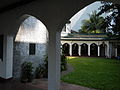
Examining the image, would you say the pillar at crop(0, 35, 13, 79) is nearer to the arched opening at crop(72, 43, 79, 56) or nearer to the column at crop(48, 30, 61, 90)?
the column at crop(48, 30, 61, 90)

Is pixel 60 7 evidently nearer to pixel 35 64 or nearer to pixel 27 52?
pixel 27 52

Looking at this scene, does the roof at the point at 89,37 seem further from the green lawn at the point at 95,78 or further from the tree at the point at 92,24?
the green lawn at the point at 95,78

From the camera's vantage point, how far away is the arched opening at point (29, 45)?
6406mm

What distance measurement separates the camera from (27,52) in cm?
691

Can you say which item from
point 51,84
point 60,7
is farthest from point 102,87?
point 60,7

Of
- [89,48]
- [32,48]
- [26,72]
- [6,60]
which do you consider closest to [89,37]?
[89,48]

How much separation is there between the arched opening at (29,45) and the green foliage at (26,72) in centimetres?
17

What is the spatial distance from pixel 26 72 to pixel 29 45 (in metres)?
1.52

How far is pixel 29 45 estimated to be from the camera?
701cm

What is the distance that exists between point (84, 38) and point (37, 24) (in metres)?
14.4

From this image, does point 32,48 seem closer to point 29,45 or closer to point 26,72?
point 29,45

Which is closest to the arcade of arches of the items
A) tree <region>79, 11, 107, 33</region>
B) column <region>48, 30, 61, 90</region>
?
tree <region>79, 11, 107, 33</region>

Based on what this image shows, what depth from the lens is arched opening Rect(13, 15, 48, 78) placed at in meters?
6.41

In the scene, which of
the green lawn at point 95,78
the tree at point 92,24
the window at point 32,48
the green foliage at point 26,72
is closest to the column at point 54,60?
the green lawn at point 95,78
